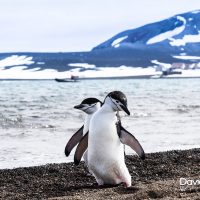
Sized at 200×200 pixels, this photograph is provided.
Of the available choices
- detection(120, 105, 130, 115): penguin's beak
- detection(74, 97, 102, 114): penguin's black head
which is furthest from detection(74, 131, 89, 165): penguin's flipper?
detection(120, 105, 130, 115): penguin's beak

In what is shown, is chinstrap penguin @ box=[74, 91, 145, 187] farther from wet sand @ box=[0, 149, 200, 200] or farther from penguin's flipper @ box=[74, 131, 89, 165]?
penguin's flipper @ box=[74, 131, 89, 165]

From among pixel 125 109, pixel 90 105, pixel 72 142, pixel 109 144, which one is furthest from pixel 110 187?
pixel 90 105

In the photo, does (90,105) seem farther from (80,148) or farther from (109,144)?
(109,144)

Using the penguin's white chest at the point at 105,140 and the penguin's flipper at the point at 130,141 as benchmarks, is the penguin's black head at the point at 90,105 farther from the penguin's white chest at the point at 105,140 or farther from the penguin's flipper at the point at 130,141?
the penguin's flipper at the point at 130,141

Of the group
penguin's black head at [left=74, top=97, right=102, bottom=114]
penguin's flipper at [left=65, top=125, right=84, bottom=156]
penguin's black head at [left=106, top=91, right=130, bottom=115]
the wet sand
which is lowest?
the wet sand

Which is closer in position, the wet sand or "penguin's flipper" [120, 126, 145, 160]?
the wet sand

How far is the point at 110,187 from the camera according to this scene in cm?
598

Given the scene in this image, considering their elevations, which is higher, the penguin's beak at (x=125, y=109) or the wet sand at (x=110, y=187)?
the penguin's beak at (x=125, y=109)

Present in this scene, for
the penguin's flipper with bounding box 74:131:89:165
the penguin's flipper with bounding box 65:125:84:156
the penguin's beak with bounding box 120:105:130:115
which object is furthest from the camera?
the penguin's flipper with bounding box 65:125:84:156

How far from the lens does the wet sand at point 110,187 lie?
5.25m

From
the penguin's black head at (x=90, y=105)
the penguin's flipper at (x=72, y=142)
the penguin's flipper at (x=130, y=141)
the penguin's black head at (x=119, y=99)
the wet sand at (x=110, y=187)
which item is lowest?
the wet sand at (x=110, y=187)

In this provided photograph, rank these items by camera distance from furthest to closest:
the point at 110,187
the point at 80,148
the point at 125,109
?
1. the point at 80,148
2. the point at 110,187
3. the point at 125,109

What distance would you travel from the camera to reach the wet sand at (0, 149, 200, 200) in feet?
17.2

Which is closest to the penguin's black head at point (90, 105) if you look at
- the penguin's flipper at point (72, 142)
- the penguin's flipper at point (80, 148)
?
the penguin's flipper at point (72, 142)
